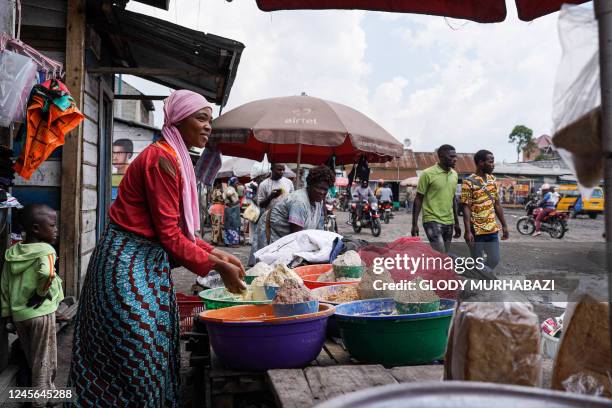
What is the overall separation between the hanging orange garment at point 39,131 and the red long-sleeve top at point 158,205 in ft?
4.30

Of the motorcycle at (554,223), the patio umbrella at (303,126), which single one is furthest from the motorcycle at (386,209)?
the patio umbrella at (303,126)

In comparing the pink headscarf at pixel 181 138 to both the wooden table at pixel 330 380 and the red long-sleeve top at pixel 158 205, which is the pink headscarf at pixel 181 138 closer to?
the red long-sleeve top at pixel 158 205

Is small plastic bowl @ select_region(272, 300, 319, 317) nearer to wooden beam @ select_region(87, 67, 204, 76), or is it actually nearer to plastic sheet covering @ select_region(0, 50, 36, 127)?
plastic sheet covering @ select_region(0, 50, 36, 127)

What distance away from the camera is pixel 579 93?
3.04 feet

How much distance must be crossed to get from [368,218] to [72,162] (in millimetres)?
12985

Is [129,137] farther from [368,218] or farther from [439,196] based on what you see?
A: [439,196]

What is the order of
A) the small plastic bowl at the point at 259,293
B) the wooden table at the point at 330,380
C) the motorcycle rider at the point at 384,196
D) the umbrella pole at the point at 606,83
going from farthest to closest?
the motorcycle rider at the point at 384,196, the small plastic bowl at the point at 259,293, the wooden table at the point at 330,380, the umbrella pole at the point at 606,83

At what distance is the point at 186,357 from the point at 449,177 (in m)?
4.08

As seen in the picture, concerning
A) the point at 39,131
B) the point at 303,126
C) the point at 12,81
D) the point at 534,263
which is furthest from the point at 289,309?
the point at 534,263

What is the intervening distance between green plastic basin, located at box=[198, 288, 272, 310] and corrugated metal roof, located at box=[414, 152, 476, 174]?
161ft

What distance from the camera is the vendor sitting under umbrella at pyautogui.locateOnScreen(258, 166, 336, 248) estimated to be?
463cm

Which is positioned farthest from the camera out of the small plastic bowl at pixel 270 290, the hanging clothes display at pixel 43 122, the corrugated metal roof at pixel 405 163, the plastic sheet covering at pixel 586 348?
the corrugated metal roof at pixel 405 163

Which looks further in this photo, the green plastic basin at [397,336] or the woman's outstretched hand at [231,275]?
the woman's outstretched hand at [231,275]

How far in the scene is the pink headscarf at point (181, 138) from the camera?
2.42 m
